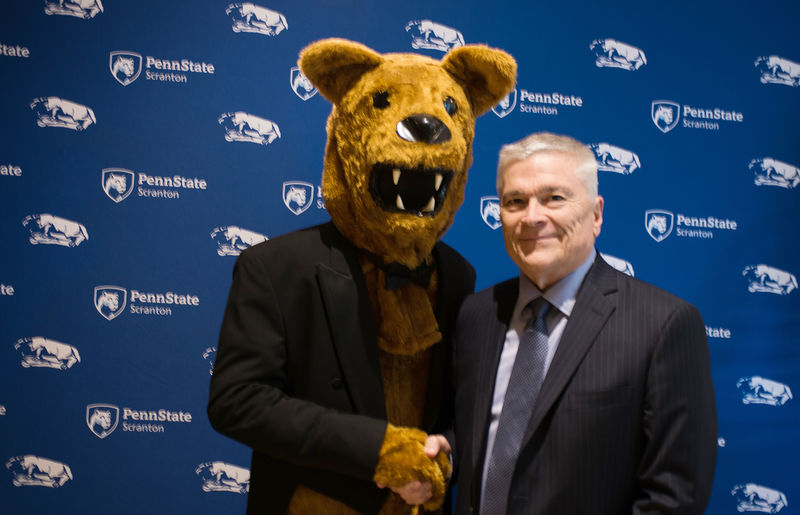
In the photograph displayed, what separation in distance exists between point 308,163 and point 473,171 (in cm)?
84

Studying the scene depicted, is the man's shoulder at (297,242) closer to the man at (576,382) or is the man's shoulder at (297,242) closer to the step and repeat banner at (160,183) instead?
the man at (576,382)

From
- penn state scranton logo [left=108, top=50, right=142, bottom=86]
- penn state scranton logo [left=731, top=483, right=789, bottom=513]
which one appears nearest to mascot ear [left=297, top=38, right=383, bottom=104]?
penn state scranton logo [left=108, top=50, right=142, bottom=86]

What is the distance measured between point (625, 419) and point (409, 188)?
2.66 feet

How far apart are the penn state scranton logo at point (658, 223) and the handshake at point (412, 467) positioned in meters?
1.88

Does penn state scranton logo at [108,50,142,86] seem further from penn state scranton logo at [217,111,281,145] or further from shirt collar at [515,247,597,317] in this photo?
shirt collar at [515,247,597,317]

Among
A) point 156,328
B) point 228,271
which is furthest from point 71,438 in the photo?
point 228,271

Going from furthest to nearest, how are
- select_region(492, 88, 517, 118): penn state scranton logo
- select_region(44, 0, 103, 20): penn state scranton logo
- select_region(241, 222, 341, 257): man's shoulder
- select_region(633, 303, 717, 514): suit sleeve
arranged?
select_region(492, 88, 517, 118): penn state scranton logo, select_region(44, 0, 103, 20): penn state scranton logo, select_region(241, 222, 341, 257): man's shoulder, select_region(633, 303, 717, 514): suit sleeve

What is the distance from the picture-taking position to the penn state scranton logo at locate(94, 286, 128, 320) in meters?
2.46

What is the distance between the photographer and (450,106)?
1478 millimetres

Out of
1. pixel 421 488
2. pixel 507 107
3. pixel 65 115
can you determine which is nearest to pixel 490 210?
pixel 507 107

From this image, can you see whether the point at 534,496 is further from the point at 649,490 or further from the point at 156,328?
the point at 156,328

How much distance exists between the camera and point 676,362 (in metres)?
1.22

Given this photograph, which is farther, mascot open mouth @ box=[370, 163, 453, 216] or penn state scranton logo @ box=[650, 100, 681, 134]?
penn state scranton logo @ box=[650, 100, 681, 134]

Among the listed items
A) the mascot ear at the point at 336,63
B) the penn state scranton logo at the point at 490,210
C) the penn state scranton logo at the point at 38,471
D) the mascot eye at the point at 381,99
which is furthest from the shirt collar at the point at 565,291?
the penn state scranton logo at the point at 38,471
